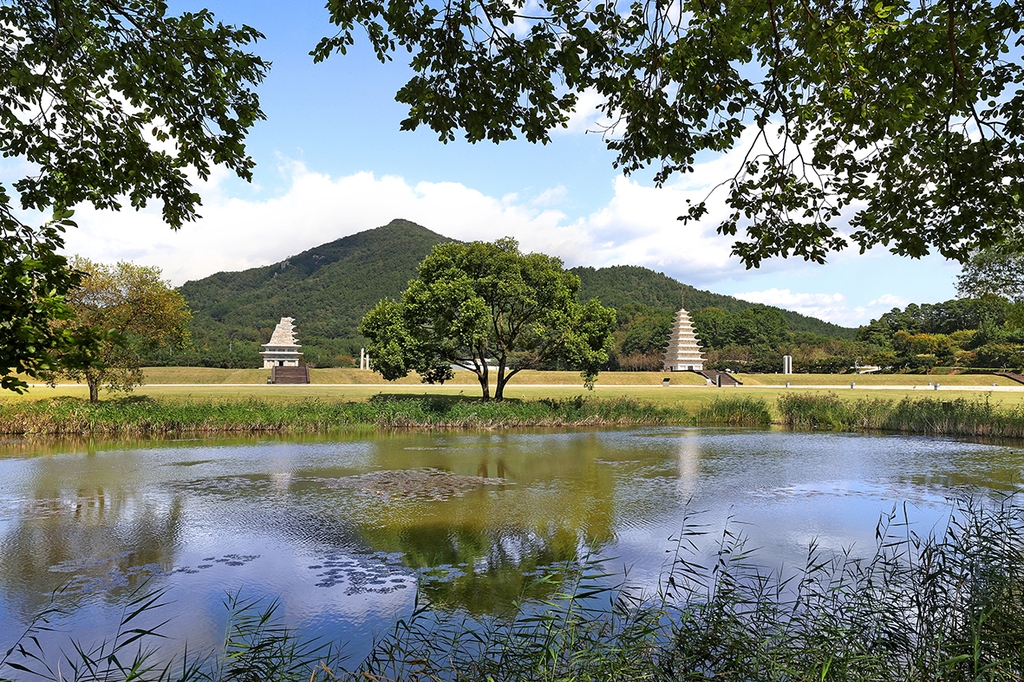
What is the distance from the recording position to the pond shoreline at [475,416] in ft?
67.2

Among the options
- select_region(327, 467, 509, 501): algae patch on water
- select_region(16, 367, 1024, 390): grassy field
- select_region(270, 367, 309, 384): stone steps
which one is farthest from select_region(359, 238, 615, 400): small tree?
select_region(270, 367, 309, 384): stone steps

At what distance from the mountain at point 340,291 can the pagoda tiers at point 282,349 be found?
4.36 metres

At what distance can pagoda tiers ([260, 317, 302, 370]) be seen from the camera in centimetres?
6981

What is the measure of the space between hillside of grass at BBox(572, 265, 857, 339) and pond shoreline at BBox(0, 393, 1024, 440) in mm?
80332

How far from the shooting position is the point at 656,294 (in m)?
121

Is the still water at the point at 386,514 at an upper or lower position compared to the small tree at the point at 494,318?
lower

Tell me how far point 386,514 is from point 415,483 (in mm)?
2479

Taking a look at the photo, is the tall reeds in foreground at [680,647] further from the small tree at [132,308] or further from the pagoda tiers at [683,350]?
the pagoda tiers at [683,350]

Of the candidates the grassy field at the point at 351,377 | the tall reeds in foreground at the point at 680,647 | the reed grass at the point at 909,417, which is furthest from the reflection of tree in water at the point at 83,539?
the grassy field at the point at 351,377

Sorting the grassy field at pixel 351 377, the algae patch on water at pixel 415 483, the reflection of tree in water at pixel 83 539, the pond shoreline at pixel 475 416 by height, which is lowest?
the algae patch on water at pixel 415 483

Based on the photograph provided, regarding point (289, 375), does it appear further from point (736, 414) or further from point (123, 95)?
point (123, 95)

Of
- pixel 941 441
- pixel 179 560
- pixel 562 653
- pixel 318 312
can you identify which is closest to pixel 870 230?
pixel 562 653

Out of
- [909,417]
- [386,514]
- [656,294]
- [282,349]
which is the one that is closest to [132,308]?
[386,514]

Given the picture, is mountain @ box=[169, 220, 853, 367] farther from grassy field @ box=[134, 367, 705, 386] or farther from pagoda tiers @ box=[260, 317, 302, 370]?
grassy field @ box=[134, 367, 705, 386]
